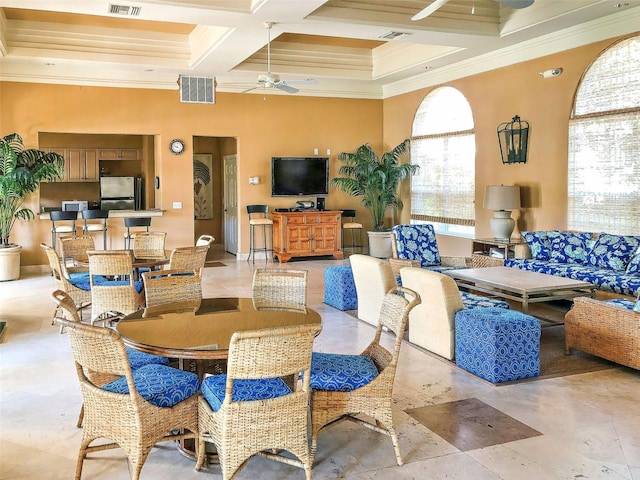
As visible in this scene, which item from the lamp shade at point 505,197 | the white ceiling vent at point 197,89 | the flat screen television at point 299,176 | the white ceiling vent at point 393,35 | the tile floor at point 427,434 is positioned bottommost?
the tile floor at point 427,434

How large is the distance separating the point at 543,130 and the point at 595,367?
4.24 m

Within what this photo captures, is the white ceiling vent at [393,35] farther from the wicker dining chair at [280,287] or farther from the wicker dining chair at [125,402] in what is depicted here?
the wicker dining chair at [125,402]

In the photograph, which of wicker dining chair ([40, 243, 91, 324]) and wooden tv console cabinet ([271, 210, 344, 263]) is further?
wooden tv console cabinet ([271, 210, 344, 263])

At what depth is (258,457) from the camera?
130 inches

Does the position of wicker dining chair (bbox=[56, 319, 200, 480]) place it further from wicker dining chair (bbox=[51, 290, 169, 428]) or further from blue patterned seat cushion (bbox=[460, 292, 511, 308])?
blue patterned seat cushion (bbox=[460, 292, 511, 308])

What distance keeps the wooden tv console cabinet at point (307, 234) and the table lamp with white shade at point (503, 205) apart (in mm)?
3690

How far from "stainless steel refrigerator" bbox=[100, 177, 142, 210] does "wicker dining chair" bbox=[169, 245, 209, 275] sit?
7.72m

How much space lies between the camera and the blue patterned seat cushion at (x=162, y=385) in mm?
2980

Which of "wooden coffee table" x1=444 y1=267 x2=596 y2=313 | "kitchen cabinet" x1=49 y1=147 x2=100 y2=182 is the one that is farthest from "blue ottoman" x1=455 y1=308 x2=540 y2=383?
"kitchen cabinet" x1=49 y1=147 x2=100 y2=182

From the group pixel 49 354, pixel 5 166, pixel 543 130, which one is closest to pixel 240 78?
pixel 5 166

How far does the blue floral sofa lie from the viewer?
20.5ft

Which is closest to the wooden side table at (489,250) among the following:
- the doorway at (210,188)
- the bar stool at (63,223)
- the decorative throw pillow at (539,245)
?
the decorative throw pillow at (539,245)

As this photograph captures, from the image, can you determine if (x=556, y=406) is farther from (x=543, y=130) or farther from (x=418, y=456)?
(x=543, y=130)

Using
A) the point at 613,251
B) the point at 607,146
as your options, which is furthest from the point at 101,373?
the point at 607,146
